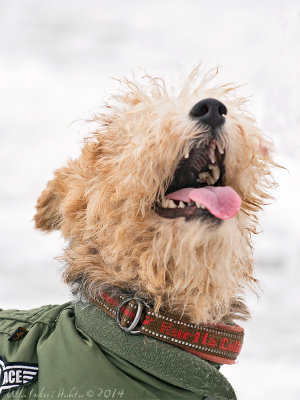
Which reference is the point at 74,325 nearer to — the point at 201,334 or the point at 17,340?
the point at 17,340

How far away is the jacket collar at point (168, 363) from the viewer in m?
2.65

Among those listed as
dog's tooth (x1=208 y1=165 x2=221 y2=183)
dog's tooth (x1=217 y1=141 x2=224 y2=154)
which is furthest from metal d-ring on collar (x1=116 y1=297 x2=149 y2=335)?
dog's tooth (x1=217 y1=141 x2=224 y2=154)

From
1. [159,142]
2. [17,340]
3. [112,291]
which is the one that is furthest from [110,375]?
[159,142]

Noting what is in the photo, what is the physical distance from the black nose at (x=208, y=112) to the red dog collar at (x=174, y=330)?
0.97m

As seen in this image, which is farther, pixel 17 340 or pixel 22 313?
pixel 22 313

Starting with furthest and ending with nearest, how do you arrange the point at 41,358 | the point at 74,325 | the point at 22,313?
1. the point at 22,313
2. the point at 74,325
3. the point at 41,358

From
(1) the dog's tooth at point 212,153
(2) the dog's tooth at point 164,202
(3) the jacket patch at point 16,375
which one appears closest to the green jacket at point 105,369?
(3) the jacket patch at point 16,375

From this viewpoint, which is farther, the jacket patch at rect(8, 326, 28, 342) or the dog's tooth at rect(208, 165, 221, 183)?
the jacket patch at rect(8, 326, 28, 342)

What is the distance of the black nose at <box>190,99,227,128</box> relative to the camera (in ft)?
8.57

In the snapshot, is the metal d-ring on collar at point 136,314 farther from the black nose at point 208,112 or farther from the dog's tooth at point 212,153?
the black nose at point 208,112

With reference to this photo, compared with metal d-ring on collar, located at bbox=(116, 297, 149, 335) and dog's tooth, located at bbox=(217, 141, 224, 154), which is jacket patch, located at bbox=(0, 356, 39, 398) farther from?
dog's tooth, located at bbox=(217, 141, 224, 154)

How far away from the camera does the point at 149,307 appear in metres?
2.81

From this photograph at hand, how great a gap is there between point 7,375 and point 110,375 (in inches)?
21.9

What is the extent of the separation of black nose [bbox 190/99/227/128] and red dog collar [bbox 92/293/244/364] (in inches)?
38.1
